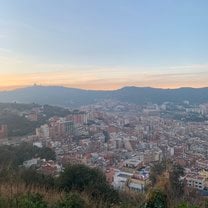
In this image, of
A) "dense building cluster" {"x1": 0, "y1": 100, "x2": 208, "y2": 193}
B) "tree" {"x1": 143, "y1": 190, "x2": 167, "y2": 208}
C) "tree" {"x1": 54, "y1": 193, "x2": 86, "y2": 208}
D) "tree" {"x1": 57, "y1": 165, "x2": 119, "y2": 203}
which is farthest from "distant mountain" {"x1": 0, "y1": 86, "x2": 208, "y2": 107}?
"tree" {"x1": 143, "y1": 190, "x2": 167, "y2": 208}

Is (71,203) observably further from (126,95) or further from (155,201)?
(126,95)

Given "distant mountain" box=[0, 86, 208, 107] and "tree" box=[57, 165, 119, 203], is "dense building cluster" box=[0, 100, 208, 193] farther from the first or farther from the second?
"tree" box=[57, 165, 119, 203]

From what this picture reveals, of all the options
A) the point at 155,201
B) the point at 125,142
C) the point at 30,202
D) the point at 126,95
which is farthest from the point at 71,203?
the point at 126,95

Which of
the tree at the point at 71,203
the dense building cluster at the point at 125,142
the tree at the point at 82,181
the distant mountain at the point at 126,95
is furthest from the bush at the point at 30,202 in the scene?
the distant mountain at the point at 126,95

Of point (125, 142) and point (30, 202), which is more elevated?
point (30, 202)

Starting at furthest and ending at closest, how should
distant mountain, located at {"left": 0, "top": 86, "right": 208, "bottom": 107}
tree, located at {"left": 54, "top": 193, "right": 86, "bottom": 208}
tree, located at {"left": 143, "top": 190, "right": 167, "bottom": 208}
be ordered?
distant mountain, located at {"left": 0, "top": 86, "right": 208, "bottom": 107} → tree, located at {"left": 54, "top": 193, "right": 86, "bottom": 208} → tree, located at {"left": 143, "top": 190, "right": 167, "bottom": 208}

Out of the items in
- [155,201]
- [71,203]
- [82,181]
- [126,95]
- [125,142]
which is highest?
[155,201]

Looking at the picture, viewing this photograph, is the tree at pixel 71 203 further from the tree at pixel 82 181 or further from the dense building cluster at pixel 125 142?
the dense building cluster at pixel 125 142

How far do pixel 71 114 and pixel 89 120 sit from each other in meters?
3.74

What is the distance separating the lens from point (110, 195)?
20.3ft

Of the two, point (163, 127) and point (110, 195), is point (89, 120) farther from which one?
point (110, 195)

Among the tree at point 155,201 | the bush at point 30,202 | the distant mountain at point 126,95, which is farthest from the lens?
the distant mountain at point 126,95

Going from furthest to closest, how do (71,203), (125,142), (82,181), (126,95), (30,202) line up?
1. (126,95)
2. (125,142)
3. (82,181)
4. (71,203)
5. (30,202)

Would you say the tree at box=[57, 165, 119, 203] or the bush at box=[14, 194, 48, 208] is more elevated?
the bush at box=[14, 194, 48, 208]
